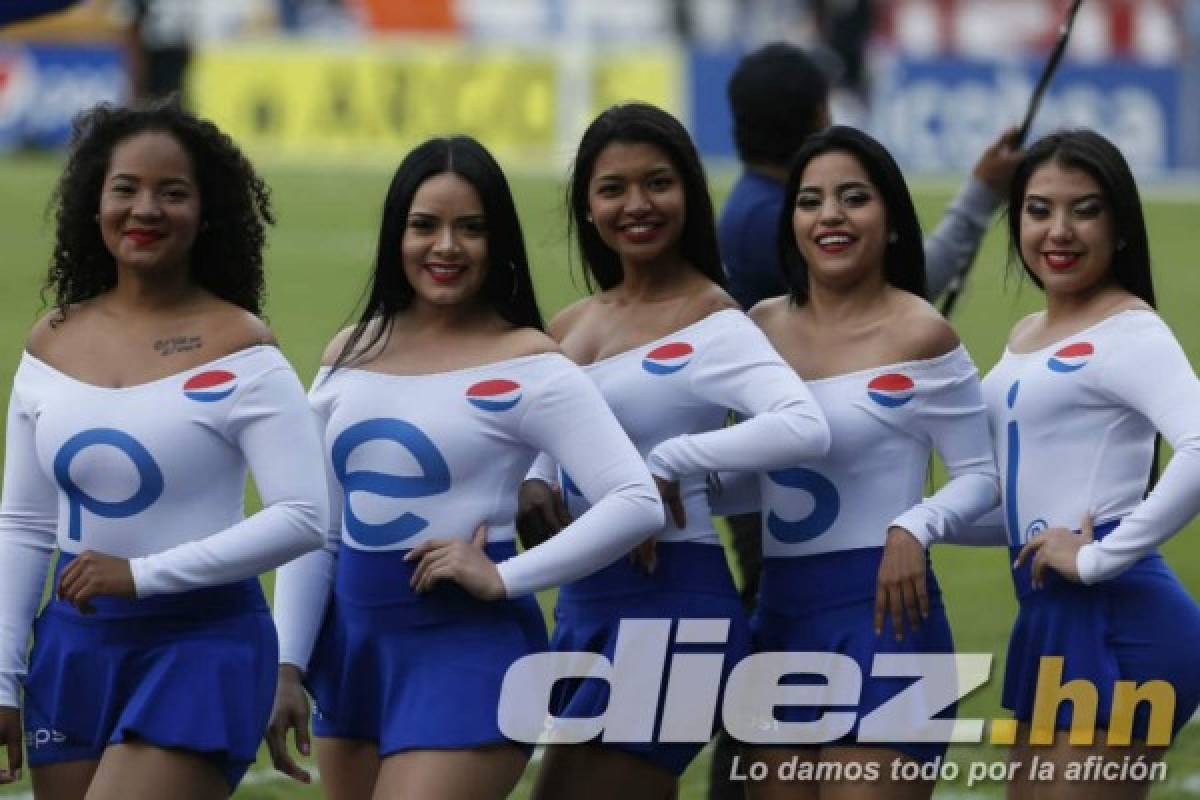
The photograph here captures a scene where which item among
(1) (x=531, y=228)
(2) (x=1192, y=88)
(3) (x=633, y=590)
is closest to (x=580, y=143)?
(3) (x=633, y=590)

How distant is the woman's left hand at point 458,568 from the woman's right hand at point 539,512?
27cm

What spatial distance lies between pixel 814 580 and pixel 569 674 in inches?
19.1

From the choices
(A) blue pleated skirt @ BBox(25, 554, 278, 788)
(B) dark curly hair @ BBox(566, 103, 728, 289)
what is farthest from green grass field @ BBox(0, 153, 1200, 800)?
(A) blue pleated skirt @ BBox(25, 554, 278, 788)

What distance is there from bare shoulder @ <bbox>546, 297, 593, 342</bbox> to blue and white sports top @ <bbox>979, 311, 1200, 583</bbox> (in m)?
→ 0.82

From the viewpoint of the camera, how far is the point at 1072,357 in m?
4.54

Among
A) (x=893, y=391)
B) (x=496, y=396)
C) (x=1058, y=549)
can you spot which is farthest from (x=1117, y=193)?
(x=496, y=396)

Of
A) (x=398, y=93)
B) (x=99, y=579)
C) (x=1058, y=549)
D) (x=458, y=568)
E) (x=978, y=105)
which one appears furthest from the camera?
(x=398, y=93)

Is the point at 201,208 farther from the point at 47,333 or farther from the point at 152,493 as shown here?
the point at 152,493

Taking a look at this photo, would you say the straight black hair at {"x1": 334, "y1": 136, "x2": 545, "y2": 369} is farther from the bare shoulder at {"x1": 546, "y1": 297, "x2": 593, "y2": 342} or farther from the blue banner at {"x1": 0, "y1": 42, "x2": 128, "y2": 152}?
the blue banner at {"x1": 0, "y1": 42, "x2": 128, "y2": 152}

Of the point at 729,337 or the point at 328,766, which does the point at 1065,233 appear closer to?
the point at 729,337

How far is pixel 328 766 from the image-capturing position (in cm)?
458

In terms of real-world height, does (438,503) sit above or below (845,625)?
above

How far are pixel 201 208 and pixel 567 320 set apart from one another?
2.59 feet

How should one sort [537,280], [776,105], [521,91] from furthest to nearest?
[521,91] < [537,280] < [776,105]
